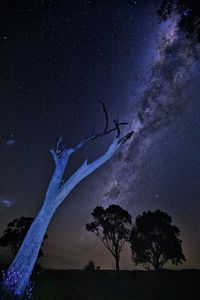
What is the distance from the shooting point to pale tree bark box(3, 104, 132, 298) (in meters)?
9.20

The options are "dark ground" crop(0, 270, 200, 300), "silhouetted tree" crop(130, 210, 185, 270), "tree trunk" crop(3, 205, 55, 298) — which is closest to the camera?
"tree trunk" crop(3, 205, 55, 298)

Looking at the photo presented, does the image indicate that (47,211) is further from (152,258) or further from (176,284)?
(152,258)

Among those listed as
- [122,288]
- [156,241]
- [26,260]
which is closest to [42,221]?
[26,260]

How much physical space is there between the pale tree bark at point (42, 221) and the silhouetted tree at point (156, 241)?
23.6 m

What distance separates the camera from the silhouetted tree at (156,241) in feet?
108

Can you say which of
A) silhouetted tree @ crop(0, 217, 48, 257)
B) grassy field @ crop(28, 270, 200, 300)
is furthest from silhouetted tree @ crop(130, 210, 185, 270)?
silhouetted tree @ crop(0, 217, 48, 257)

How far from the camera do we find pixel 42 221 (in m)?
10.9

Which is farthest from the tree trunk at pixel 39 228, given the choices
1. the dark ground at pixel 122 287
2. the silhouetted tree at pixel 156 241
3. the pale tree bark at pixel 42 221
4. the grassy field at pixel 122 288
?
the silhouetted tree at pixel 156 241

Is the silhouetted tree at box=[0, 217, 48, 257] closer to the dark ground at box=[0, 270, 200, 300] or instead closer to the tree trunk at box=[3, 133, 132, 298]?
the dark ground at box=[0, 270, 200, 300]

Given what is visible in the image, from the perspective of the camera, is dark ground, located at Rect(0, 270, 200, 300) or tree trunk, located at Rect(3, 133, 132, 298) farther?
dark ground, located at Rect(0, 270, 200, 300)

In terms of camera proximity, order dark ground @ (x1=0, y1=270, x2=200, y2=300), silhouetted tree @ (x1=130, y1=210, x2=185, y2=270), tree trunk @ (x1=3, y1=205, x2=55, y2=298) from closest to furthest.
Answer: tree trunk @ (x1=3, y1=205, x2=55, y2=298) < dark ground @ (x1=0, y1=270, x2=200, y2=300) < silhouetted tree @ (x1=130, y1=210, x2=185, y2=270)

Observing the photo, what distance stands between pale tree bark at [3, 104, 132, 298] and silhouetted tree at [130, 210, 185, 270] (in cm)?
2356

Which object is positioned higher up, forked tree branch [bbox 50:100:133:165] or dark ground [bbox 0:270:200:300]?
forked tree branch [bbox 50:100:133:165]

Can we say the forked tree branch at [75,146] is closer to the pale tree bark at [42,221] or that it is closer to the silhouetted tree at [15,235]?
the pale tree bark at [42,221]
